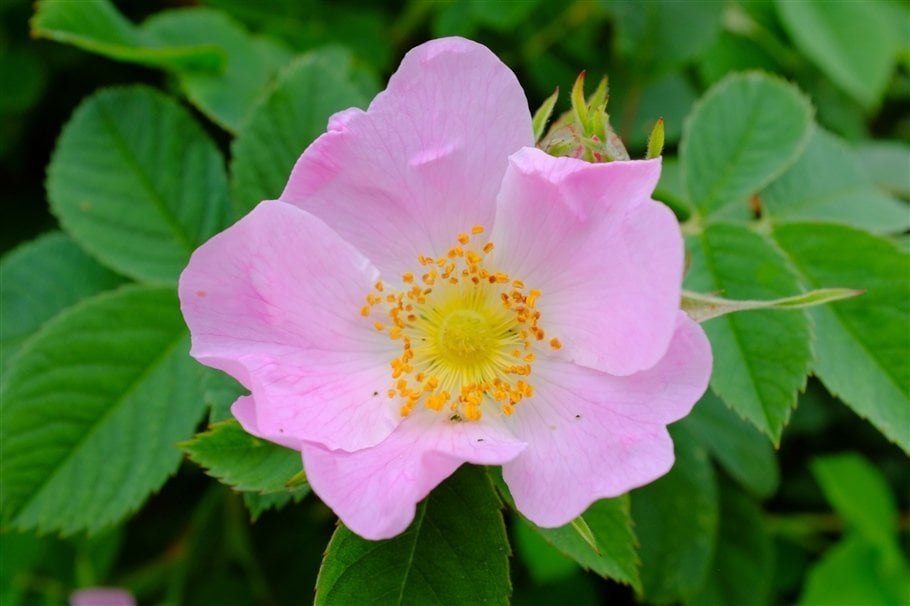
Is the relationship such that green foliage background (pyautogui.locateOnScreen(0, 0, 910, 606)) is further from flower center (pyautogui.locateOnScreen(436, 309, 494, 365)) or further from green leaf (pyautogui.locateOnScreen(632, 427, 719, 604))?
flower center (pyautogui.locateOnScreen(436, 309, 494, 365))

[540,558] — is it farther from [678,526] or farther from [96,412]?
[96,412]

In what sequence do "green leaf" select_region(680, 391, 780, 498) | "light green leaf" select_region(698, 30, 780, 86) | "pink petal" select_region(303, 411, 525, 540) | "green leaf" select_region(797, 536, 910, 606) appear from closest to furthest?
"pink petal" select_region(303, 411, 525, 540) → "green leaf" select_region(680, 391, 780, 498) → "green leaf" select_region(797, 536, 910, 606) → "light green leaf" select_region(698, 30, 780, 86)

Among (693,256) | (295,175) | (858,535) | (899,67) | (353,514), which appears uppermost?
(295,175)

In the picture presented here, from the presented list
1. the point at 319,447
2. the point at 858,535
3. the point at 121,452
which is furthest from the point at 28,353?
the point at 858,535

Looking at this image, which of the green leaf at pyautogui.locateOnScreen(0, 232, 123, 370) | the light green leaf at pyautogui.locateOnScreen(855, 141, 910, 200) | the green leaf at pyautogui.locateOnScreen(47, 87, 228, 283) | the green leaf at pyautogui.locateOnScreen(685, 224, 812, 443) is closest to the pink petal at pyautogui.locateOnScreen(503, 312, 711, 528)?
the green leaf at pyautogui.locateOnScreen(685, 224, 812, 443)

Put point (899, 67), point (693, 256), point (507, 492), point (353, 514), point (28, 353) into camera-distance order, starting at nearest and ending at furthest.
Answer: point (353, 514)
point (507, 492)
point (28, 353)
point (693, 256)
point (899, 67)

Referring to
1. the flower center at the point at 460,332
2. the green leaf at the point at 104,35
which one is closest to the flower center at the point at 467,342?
the flower center at the point at 460,332

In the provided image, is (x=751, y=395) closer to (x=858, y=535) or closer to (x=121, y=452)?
(x=121, y=452)
